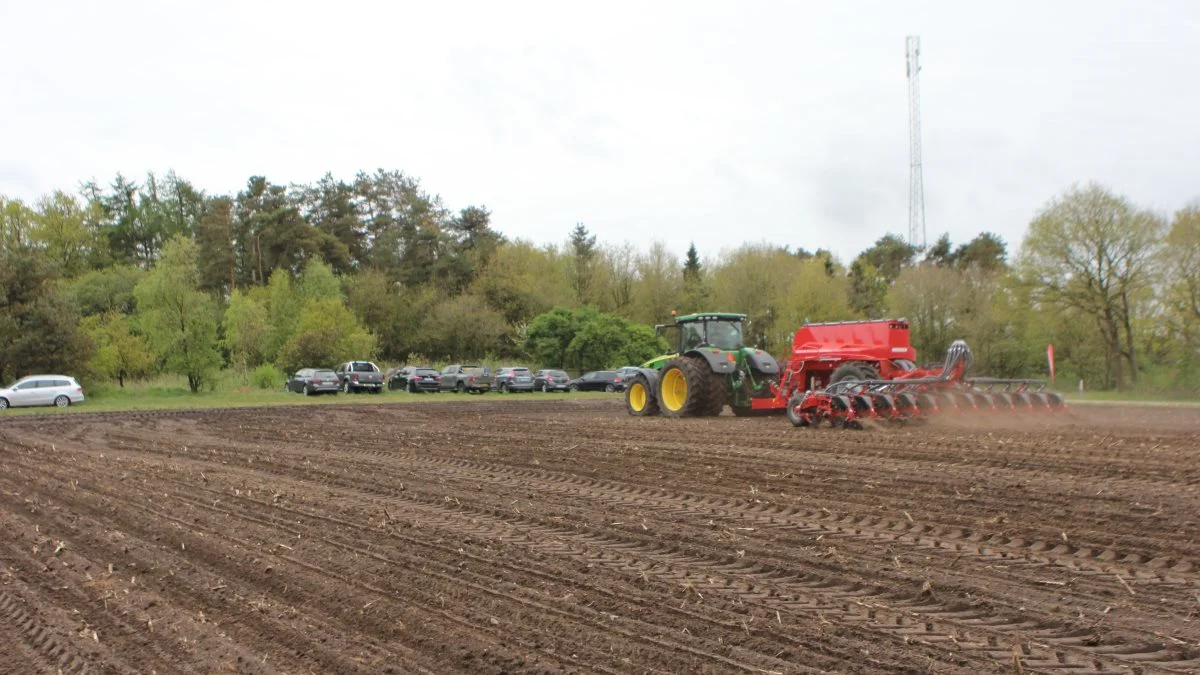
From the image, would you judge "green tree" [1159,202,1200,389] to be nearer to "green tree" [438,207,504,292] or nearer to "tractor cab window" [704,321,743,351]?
"tractor cab window" [704,321,743,351]

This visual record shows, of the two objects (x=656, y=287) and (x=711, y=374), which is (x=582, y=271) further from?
(x=711, y=374)

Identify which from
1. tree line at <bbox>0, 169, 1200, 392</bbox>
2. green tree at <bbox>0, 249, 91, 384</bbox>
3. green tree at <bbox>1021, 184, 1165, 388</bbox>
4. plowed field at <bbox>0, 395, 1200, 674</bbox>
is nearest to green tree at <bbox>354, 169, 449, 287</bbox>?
tree line at <bbox>0, 169, 1200, 392</bbox>

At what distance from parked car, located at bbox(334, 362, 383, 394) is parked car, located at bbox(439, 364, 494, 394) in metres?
3.41

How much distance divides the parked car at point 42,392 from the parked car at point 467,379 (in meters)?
15.9

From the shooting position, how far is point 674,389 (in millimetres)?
20125

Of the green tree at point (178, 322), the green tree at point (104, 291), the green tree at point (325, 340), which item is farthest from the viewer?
the green tree at point (104, 291)

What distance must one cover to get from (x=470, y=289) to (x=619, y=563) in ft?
188

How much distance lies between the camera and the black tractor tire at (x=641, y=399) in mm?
20719

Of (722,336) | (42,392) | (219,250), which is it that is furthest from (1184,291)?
(219,250)

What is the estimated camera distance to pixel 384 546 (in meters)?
6.75

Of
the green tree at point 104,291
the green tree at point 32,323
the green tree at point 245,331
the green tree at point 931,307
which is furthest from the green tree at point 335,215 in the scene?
the green tree at point 931,307

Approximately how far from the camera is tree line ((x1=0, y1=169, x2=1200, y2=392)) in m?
36.0

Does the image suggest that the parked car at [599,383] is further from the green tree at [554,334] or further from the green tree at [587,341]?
the green tree at [554,334]

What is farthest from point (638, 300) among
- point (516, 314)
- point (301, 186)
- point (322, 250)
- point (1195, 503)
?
point (1195, 503)
